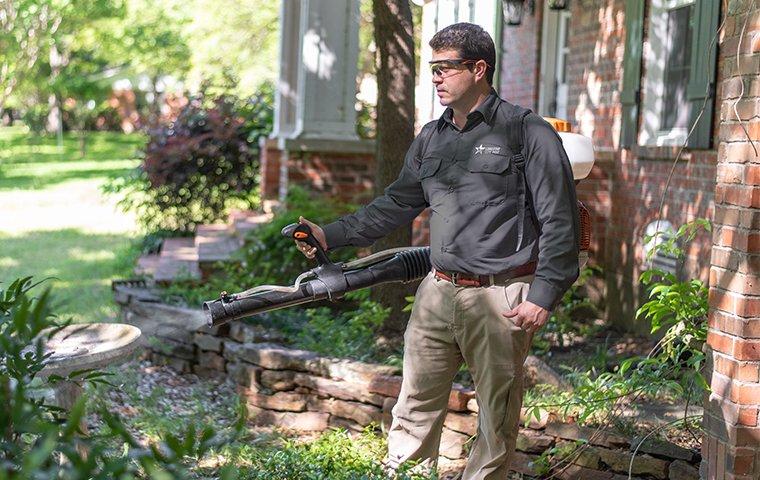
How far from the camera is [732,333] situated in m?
4.08

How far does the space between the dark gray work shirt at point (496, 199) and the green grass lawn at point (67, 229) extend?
57.9 inches

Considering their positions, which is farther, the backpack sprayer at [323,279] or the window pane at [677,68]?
the window pane at [677,68]

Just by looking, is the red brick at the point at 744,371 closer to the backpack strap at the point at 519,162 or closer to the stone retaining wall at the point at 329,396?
the stone retaining wall at the point at 329,396

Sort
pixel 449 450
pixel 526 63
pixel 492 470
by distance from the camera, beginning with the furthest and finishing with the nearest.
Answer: pixel 526 63
pixel 449 450
pixel 492 470

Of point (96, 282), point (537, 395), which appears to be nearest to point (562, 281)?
point (537, 395)

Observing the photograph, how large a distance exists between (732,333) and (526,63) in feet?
28.4

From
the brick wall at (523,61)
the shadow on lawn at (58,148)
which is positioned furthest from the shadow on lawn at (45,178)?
the brick wall at (523,61)

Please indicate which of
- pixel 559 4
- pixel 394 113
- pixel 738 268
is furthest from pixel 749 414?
pixel 559 4

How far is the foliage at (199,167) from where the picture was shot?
1187 cm

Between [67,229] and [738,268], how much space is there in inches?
530

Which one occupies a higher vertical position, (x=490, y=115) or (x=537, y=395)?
(x=490, y=115)

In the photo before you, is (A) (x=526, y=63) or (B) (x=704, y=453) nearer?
(B) (x=704, y=453)

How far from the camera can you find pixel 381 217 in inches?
180

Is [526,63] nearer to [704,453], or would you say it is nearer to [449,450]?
Answer: [449,450]
